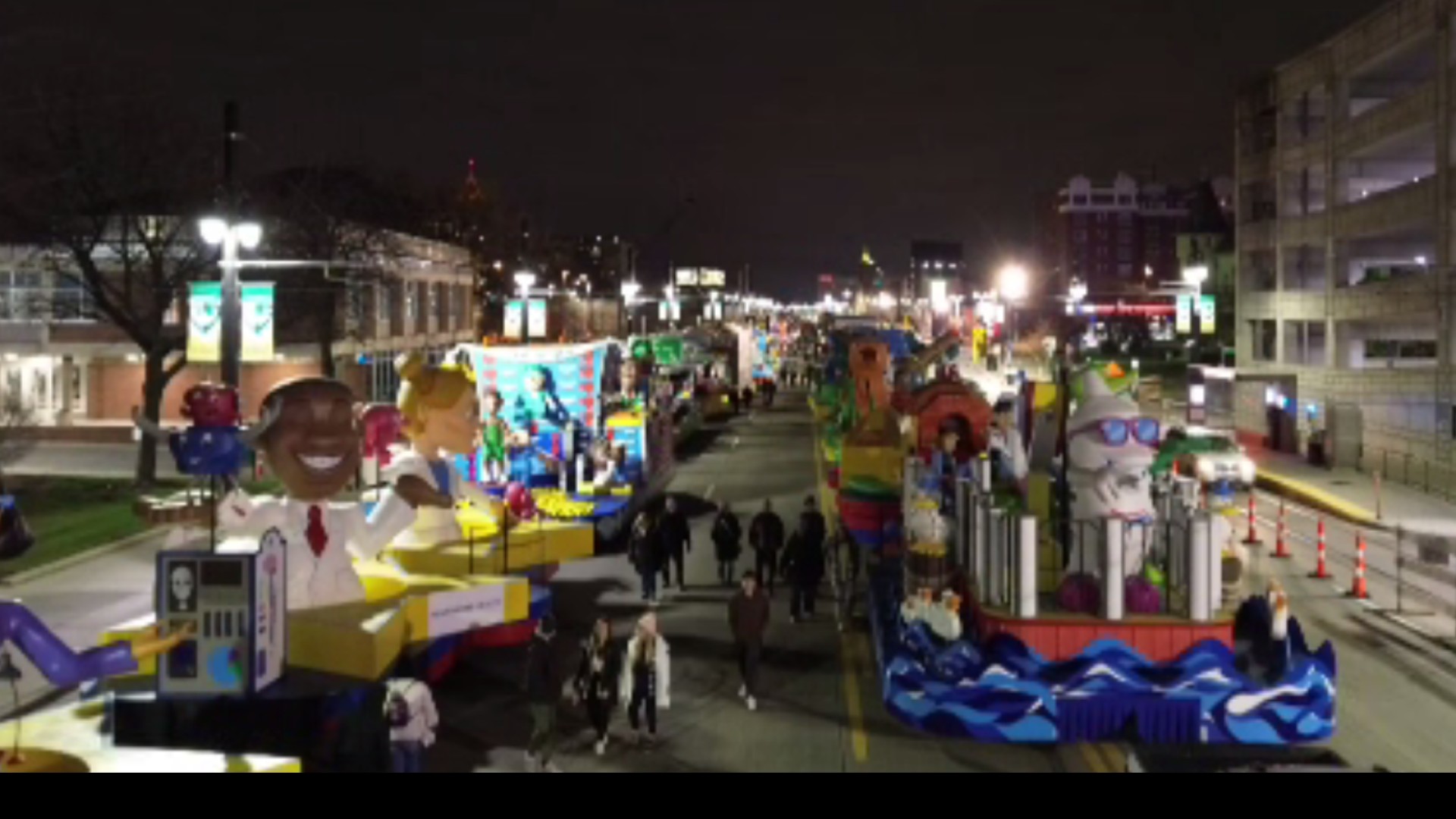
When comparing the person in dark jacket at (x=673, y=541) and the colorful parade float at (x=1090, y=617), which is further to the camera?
the person in dark jacket at (x=673, y=541)

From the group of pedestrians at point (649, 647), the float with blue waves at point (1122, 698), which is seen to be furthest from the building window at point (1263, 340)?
the float with blue waves at point (1122, 698)

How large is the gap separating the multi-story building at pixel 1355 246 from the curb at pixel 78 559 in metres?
28.9

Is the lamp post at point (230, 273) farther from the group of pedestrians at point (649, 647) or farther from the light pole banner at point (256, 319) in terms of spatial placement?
the group of pedestrians at point (649, 647)

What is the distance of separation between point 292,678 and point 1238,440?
38311mm

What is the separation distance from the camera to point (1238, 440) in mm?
46031

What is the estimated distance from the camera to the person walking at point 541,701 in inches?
484

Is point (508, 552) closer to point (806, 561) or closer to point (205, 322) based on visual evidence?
point (806, 561)

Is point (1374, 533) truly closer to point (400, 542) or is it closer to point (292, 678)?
point (400, 542)

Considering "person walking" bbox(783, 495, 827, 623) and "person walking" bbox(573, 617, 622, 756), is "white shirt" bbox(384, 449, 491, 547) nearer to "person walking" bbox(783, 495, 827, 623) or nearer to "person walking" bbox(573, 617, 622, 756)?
"person walking" bbox(783, 495, 827, 623)

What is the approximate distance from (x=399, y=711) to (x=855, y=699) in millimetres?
5478

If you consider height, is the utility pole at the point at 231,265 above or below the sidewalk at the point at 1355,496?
above

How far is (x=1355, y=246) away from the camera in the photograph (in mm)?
50812

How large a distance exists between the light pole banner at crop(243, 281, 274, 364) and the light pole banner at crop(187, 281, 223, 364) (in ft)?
1.47
